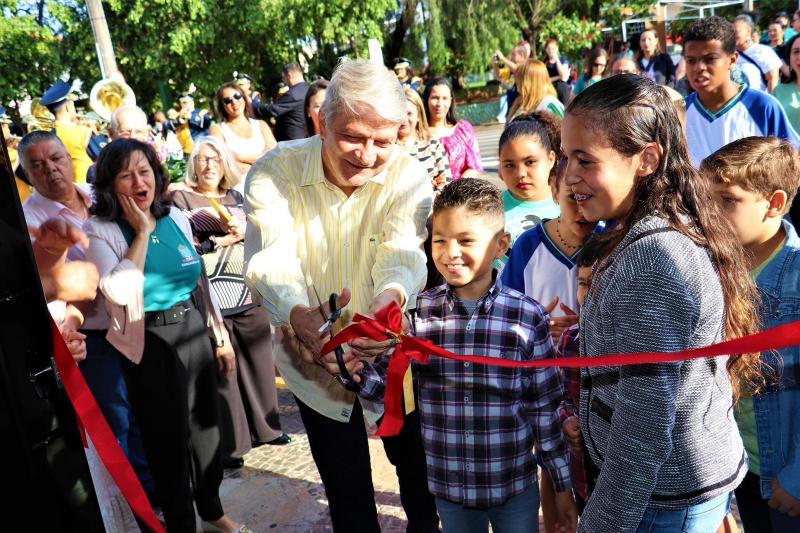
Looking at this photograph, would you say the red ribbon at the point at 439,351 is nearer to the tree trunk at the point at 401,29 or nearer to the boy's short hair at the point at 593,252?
the boy's short hair at the point at 593,252

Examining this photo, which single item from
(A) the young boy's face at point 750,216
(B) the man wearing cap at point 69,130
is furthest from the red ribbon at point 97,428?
(B) the man wearing cap at point 69,130

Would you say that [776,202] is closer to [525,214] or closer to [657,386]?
[657,386]

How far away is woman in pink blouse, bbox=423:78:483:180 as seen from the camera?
5457 mm

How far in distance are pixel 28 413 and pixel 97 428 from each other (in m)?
0.69

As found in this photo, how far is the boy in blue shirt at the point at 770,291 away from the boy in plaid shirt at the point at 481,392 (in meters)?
0.61

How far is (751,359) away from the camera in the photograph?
1.73 metres

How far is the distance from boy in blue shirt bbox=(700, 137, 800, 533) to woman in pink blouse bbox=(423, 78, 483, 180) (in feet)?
11.0

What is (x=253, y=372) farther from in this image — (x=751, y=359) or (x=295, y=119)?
(x=295, y=119)

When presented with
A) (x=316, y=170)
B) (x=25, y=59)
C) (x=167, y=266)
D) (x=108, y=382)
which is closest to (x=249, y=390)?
(x=108, y=382)

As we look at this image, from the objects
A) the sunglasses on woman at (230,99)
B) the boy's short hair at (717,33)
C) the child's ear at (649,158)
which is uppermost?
the sunglasses on woman at (230,99)

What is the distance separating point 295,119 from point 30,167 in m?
3.92

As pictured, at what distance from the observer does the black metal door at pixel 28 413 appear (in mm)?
1098

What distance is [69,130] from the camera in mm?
6973

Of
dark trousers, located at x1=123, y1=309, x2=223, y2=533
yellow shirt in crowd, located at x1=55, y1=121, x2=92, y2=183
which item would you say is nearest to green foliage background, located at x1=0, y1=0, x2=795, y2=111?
yellow shirt in crowd, located at x1=55, y1=121, x2=92, y2=183
